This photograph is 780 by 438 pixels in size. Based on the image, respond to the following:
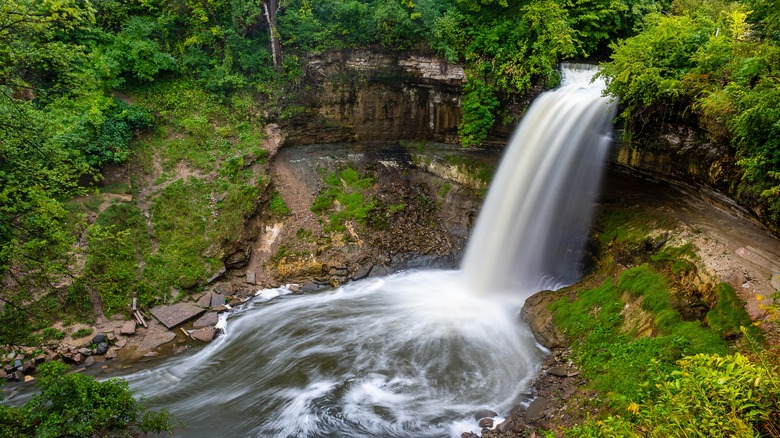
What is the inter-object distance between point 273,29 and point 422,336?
1406 centimetres

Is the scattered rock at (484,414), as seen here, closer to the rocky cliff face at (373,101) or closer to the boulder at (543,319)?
the boulder at (543,319)

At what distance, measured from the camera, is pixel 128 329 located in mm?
12664

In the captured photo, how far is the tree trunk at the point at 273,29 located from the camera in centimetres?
1750

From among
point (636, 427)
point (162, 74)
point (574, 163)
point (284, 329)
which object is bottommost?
point (284, 329)

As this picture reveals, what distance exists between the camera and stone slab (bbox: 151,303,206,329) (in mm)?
13281

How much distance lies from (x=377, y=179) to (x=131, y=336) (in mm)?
10978

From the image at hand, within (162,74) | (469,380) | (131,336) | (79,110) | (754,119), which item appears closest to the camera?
(754,119)

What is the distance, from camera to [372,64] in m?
18.1

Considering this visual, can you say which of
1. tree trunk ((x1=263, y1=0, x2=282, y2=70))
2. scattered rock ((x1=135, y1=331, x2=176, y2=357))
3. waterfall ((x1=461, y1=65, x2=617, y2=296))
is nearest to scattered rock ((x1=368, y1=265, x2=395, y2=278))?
waterfall ((x1=461, y1=65, x2=617, y2=296))

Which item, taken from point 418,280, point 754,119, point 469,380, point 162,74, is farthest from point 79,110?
point 754,119

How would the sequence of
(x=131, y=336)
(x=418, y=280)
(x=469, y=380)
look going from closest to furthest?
1. (x=469, y=380)
2. (x=131, y=336)
3. (x=418, y=280)

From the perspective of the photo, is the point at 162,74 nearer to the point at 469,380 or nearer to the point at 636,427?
the point at 469,380

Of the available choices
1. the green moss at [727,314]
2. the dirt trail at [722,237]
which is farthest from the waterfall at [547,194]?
the green moss at [727,314]

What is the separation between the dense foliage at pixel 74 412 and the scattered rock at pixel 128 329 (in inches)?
211
